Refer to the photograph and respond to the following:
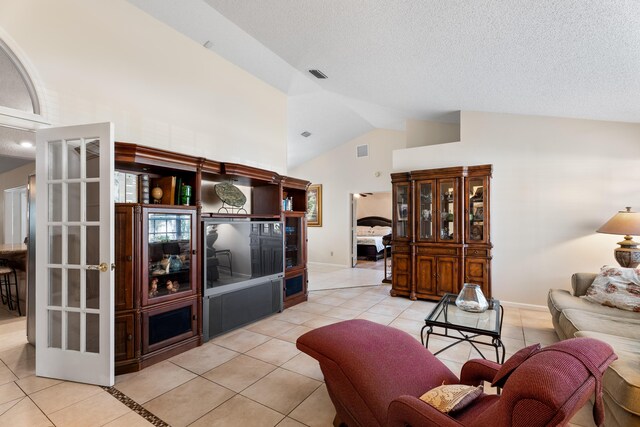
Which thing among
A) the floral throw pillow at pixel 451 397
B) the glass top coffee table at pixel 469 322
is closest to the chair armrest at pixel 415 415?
the floral throw pillow at pixel 451 397

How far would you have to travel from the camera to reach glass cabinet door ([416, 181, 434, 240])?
16.0 ft

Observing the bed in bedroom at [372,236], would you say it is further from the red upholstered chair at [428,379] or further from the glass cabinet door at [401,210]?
the red upholstered chair at [428,379]

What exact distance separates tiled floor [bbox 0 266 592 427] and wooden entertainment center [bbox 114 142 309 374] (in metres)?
0.22

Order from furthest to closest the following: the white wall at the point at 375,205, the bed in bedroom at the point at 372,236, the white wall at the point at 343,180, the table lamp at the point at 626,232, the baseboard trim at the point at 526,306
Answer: the white wall at the point at 375,205
the bed in bedroom at the point at 372,236
the white wall at the point at 343,180
the baseboard trim at the point at 526,306
the table lamp at the point at 626,232

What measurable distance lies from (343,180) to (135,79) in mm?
5572

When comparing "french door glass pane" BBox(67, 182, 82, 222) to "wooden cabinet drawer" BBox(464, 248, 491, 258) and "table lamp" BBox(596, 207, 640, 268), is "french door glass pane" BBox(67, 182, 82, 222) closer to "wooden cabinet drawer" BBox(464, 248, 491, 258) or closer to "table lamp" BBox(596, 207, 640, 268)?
"wooden cabinet drawer" BBox(464, 248, 491, 258)

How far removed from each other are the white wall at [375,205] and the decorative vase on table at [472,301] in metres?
7.77

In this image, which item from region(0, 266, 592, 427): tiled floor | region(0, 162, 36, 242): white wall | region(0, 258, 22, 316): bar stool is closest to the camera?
region(0, 266, 592, 427): tiled floor

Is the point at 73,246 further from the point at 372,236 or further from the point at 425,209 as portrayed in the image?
the point at 372,236

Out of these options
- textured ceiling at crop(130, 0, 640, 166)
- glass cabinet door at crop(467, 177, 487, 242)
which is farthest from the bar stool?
glass cabinet door at crop(467, 177, 487, 242)

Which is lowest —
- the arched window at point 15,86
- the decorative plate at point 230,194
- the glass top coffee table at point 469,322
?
the glass top coffee table at point 469,322

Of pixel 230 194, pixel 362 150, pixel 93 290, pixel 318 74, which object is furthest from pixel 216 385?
pixel 362 150

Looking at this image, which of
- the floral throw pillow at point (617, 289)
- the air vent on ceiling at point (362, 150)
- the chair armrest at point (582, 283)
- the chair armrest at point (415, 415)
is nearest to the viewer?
the chair armrest at point (415, 415)

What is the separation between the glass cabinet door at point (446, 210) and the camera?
471 cm
